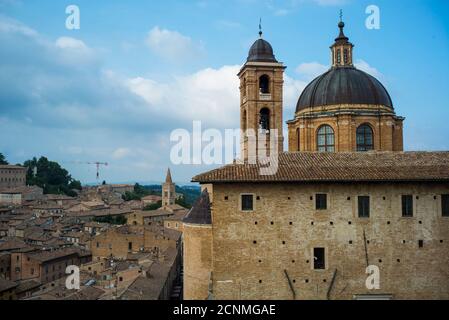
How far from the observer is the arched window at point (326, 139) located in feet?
96.5

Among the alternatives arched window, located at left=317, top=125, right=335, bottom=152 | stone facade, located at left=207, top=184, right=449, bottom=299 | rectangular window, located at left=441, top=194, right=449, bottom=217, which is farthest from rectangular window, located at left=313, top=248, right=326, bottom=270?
arched window, located at left=317, top=125, right=335, bottom=152

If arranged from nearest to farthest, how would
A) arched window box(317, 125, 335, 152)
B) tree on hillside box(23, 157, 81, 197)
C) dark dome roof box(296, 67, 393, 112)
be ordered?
dark dome roof box(296, 67, 393, 112), arched window box(317, 125, 335, 152), tree on hillside box(23, 157, 81, 197)

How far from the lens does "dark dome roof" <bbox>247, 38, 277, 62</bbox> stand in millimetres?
26953

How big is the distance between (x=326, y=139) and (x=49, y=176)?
9819 centimetres

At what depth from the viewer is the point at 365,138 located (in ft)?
96.1

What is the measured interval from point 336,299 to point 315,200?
412cm

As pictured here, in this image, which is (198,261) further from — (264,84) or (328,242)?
(264,84)

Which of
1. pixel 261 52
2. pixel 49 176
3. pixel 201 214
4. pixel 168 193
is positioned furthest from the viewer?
pixel 49 176

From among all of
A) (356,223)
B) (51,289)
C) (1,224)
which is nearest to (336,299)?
(356,223)

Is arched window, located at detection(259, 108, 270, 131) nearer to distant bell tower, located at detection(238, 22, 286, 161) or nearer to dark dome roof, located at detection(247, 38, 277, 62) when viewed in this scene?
distant bell tower, located at detection(238, 22, 286, 161)

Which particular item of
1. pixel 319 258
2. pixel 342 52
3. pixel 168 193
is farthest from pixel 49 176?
A: pixel 319 258

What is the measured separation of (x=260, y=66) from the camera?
26672mm

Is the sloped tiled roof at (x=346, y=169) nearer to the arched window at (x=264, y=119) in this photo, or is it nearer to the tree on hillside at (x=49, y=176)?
the arched window at (x=264, y=119)

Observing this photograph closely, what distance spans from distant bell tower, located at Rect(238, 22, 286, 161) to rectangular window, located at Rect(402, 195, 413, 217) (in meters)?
8.73
